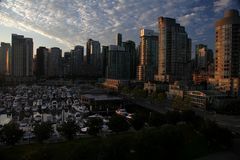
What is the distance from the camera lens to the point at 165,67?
46500 millimetres

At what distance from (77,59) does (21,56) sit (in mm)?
24095

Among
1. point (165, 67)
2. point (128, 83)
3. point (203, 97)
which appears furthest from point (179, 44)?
point (203, 97)

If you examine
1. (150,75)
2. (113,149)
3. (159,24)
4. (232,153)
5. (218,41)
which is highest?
(159,24)

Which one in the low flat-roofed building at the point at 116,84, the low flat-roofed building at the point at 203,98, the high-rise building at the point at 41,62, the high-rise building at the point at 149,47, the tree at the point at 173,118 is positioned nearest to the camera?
the tree at the point at 173,118

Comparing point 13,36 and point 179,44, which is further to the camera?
point 13,36

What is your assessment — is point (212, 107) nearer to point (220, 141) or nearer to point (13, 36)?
point (220, 141)

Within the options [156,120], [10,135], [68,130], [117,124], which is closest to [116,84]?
[156,120]

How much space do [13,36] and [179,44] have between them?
4604 cm

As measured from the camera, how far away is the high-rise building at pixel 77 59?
84.9 meters

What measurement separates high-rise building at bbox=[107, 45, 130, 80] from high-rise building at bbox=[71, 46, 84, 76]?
2432 cm

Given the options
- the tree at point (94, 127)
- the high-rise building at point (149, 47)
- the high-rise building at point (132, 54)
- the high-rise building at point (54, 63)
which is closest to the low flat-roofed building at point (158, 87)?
the high-rise building at point (149, 47)

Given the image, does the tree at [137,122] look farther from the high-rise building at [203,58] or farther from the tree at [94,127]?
the high-rise building at [203,58]

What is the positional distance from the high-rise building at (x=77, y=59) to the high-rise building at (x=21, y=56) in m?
19.7

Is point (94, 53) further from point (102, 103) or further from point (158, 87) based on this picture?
point (102, 103)
